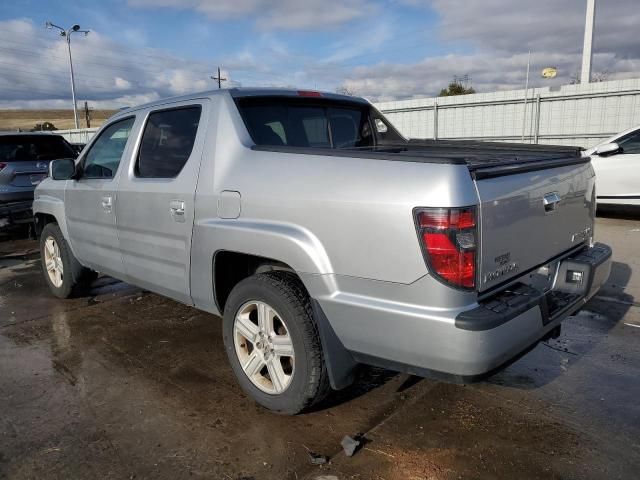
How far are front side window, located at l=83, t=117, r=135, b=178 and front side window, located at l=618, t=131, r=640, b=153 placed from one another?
782 cm

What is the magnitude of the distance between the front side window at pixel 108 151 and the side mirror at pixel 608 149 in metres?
7.45

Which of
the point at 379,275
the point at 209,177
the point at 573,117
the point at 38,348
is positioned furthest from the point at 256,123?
the point at 573,117

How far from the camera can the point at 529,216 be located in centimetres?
269

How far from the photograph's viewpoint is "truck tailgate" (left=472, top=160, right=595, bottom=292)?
2410 mm

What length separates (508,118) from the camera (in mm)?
15062

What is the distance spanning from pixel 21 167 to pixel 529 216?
27.7 feet

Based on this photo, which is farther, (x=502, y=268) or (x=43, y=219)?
(x=43, y=219)

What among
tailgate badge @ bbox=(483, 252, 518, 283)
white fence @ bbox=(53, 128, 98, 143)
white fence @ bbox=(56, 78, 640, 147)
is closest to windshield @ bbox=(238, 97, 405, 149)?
tailgate badge @ bbox=(483, 252, 518, 283)

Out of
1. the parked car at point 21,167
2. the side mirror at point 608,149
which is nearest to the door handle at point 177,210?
the parked car at point 21,167

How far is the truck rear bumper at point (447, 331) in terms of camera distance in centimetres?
228

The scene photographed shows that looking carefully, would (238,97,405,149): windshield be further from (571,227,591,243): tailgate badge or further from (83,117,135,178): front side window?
(571,227,591,243): tailgate badge

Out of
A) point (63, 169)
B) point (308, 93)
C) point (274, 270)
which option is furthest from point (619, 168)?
point (63, 169)

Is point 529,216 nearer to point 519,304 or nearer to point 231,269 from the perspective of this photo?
point 519,304

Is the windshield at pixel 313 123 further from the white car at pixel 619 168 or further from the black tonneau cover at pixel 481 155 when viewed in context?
the white car at pixel 619 168
